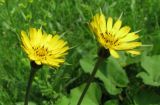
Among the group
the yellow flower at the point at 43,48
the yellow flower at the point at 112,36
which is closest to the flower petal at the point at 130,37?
the yellow flower at the point at 112,36

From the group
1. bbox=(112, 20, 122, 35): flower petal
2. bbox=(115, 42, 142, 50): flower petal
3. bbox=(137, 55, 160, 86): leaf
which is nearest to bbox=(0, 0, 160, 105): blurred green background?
bbox=(137, 55, 160, 86): leaf

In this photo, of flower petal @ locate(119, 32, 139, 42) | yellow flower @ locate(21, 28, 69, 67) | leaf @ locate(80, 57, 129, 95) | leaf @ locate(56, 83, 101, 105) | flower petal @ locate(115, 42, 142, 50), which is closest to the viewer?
yellow flower @ locate(21, 28, 69, 67)

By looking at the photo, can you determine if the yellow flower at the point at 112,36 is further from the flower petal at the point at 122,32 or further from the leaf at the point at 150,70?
the leaf at the point at 150,70

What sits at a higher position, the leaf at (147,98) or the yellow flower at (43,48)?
the yellow flower at (43,48)

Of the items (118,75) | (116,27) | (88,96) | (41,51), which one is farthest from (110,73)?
(41,51)

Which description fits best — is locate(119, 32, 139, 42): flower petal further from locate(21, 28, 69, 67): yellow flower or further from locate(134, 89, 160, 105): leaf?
locate(134, 89, 160, 105): leaf

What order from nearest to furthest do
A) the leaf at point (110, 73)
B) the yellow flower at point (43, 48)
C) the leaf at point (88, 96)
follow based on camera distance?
the yellow flower at point (43, 48) → the leaf at point (88, 96) → the leaf at point (110, 73)
